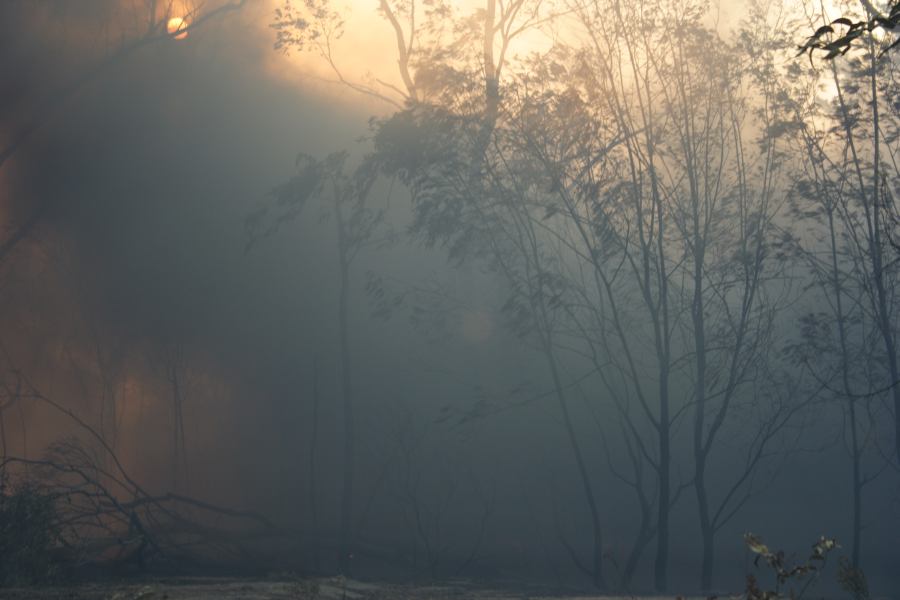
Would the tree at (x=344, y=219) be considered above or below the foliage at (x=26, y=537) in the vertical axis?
above

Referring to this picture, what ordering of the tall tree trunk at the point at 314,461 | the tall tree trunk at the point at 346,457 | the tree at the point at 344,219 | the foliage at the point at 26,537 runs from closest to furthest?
1. the foliage at the point at 26,537
2. the tall tree trunk at the point at 346,457
3. the tree at the point at 344,219
4. the tall tree trunk at the point at 314,461

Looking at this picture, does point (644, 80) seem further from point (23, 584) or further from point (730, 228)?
point (23, 584)

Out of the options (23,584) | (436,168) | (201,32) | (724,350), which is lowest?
(23,584)

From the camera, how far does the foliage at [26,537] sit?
9.43 metres

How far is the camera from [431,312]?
2027 centimetres

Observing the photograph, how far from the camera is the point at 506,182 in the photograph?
48.9 ft

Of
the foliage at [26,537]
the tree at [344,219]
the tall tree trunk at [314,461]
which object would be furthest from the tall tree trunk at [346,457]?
the foliage at [26,537]

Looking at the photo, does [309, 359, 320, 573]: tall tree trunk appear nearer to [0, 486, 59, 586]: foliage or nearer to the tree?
the tree

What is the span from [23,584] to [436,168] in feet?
28.2

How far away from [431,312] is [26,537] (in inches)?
452

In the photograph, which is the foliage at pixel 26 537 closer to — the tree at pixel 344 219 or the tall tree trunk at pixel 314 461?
the tree at pixel 344 219

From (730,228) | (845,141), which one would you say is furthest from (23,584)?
(845,141)

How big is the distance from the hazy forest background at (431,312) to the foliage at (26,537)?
3117mm

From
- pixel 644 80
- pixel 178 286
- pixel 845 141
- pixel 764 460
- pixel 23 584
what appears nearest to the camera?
pixel 23 584
